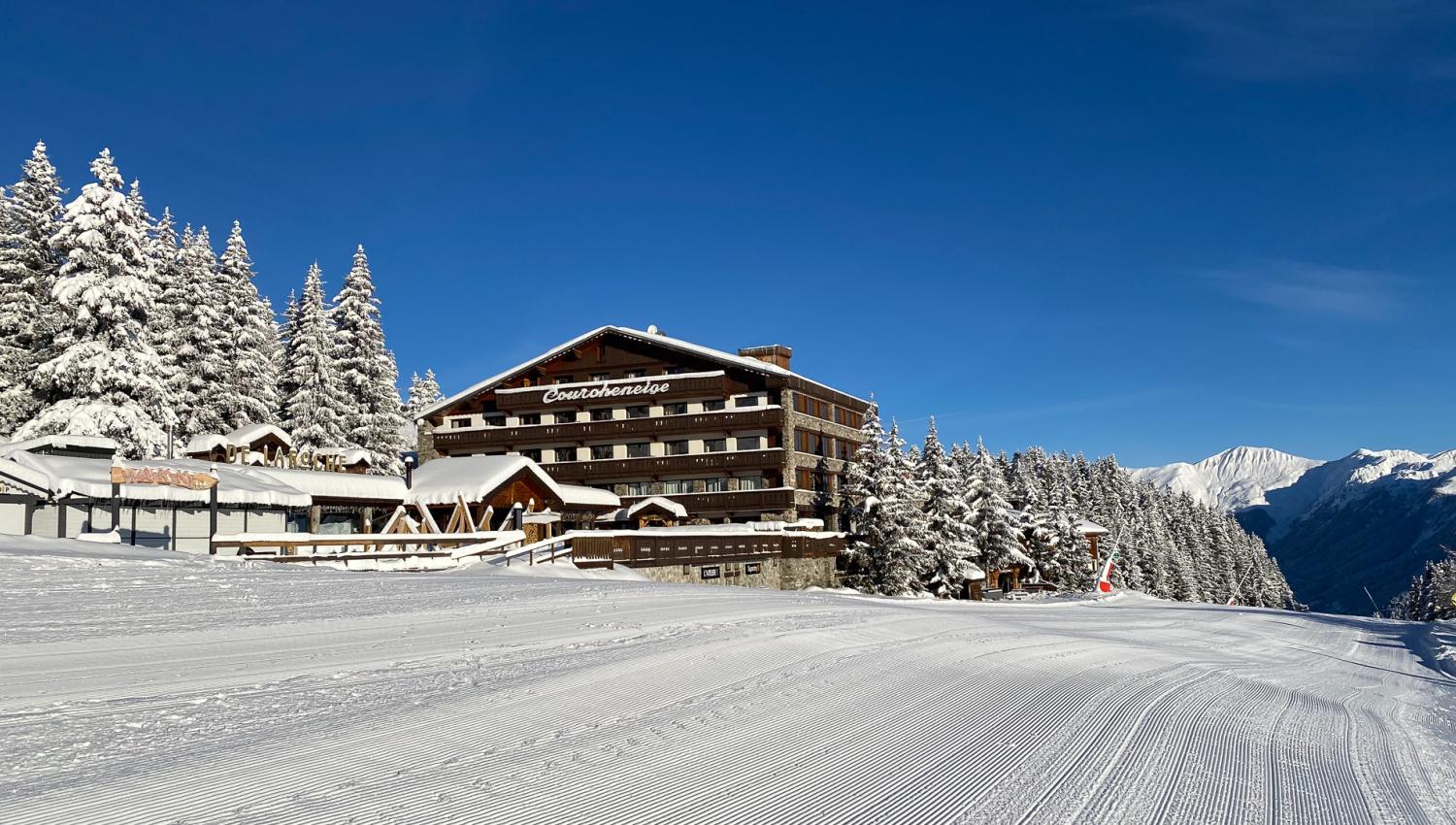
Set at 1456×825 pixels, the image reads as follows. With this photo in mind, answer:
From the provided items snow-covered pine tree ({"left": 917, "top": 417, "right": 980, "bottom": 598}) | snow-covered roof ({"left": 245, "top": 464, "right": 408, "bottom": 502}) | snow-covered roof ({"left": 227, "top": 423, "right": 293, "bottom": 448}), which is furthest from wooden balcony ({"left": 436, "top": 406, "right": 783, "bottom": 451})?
snow-covered roof ({"left": 227, "top": 423, "right": 293, "bottom": 448})

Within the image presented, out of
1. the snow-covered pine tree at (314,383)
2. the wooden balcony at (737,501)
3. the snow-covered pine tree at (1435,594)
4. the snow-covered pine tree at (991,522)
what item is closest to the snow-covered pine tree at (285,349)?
the snow-covered pine tree at (314,383)

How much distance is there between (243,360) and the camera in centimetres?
4828

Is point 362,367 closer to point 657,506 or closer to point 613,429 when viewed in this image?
point 613,429

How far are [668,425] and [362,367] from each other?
1637 cm

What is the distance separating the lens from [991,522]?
5756 centimetres

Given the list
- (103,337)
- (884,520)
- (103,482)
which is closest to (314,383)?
(103,337)

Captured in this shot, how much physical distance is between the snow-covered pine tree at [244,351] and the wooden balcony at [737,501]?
1890 centimetres

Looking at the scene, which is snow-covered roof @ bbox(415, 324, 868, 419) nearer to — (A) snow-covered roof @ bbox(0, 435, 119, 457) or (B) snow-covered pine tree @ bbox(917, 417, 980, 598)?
(B) snow-covered pine tree @ bbox(917, 417, 980, 598)

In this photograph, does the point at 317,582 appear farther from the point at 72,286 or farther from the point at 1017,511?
the point at 1017,511

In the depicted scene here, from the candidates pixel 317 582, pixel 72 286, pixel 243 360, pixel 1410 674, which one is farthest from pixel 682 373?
pixel 1410 674


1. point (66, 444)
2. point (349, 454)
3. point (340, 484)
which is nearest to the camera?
point (66, 444)

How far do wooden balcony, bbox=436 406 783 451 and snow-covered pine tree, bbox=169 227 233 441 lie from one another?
46.4ft

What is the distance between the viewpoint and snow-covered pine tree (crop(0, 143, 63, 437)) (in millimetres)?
38375

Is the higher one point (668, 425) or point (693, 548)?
point (668, 425)
